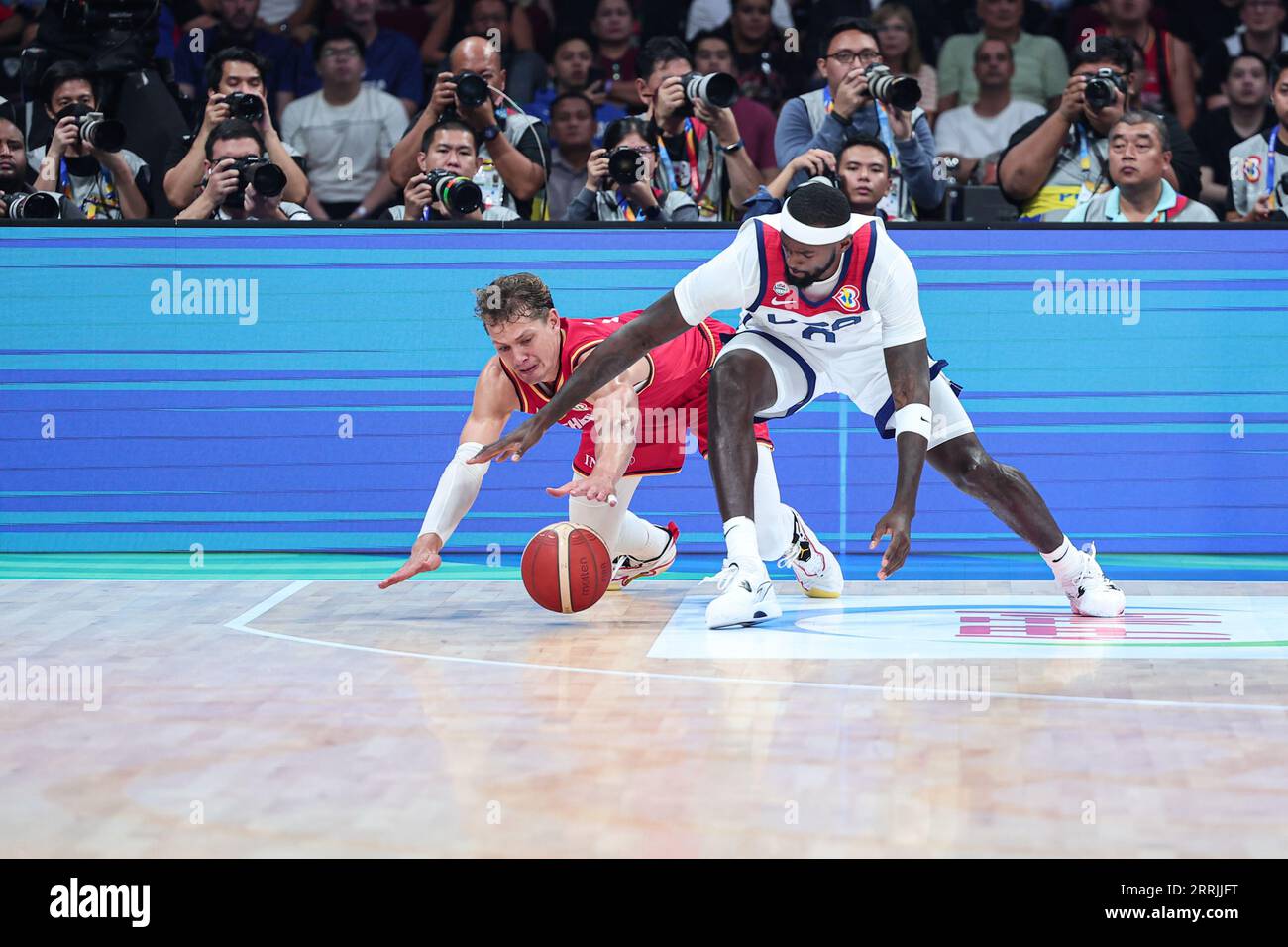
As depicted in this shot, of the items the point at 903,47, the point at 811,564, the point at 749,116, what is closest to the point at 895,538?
the point at 811,564

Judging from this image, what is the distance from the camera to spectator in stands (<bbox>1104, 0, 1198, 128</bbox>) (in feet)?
32.9

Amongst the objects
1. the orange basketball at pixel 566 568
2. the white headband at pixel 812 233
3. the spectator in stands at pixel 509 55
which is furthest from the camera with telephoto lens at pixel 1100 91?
the orange basketball at pixel 566 568

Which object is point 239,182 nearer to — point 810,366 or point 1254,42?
point 810,366

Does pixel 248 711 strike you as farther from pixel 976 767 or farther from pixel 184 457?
pixel 184 457

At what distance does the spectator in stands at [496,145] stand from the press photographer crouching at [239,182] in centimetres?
67

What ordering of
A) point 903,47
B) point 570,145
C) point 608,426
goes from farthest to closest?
point 903,47, point 570,145, point 608,426

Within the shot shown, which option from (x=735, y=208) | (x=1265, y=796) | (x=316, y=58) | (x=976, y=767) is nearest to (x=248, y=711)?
(x=976, y=767)

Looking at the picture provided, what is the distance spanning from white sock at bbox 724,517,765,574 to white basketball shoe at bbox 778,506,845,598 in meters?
0.68

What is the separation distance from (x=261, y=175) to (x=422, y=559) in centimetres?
278

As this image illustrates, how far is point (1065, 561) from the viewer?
6.24 m

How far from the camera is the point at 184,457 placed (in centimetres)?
787

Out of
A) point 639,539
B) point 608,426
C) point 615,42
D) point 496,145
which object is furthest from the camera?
point 615,42

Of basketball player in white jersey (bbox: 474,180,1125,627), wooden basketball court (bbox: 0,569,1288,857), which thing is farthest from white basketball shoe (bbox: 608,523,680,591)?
basketball player in white jersey (bbox: 474,180,1125,627)
